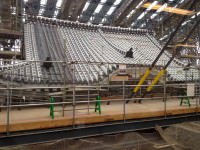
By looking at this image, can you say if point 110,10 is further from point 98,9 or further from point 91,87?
point 91,87

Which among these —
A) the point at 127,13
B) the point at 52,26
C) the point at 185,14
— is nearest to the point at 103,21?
the point at 127,13

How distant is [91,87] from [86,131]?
109cm

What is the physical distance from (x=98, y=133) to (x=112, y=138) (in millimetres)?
Result: 1011

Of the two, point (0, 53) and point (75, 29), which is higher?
point (75, 29)

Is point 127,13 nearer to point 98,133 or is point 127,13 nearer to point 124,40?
point 124,40

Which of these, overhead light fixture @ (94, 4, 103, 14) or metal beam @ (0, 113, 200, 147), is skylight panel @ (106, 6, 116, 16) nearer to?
overhead light fixture @ (94, 4, 103, 14)

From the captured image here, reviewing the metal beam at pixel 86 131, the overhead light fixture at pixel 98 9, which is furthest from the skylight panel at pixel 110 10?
the metal beam at pixel 86 131

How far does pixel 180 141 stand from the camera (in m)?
6.10

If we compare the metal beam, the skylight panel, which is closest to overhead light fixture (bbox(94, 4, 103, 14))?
the skylight panel

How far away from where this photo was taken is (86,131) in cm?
423

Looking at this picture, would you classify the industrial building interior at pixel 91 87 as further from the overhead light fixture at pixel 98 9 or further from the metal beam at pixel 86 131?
the overhead light fixture at pixel 98 9

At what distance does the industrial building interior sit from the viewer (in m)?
4.15

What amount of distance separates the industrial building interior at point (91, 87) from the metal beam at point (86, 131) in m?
0.02

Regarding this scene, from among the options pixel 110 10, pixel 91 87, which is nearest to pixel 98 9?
pixel 110 10
